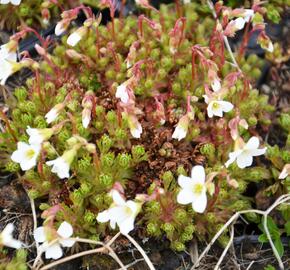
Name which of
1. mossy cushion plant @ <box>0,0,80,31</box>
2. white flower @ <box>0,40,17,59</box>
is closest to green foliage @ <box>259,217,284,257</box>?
white flower @ <box>0,40,17,59</box>

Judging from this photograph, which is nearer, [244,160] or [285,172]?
[244,160]

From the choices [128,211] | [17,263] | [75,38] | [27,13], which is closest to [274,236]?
[128,211]

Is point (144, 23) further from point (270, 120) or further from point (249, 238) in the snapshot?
point (249, 238)

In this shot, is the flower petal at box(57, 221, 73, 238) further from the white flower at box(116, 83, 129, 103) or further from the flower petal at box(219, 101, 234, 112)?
the flower petal at box(219, 101, 234, 112)

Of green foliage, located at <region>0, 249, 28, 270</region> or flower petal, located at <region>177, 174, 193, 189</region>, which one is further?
green foliage, located at <region>0, 249, 28, 270</region>

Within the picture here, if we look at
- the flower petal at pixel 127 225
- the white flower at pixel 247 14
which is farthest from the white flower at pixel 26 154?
the white flower at pixel 247 14

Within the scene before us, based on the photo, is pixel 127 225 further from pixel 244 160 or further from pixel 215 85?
pixel 215 85

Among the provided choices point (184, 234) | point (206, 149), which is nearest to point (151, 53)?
point (206, 149)
